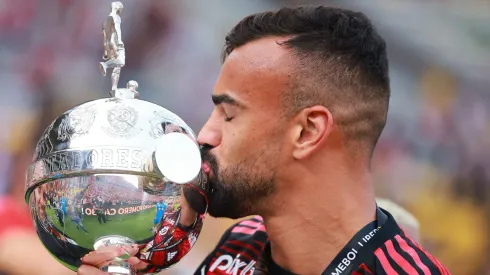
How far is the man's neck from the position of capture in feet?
7.10

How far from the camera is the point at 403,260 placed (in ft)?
6.82

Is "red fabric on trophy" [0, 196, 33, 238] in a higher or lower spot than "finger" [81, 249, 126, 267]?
lower

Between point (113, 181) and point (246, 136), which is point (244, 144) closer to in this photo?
point (246, 136)

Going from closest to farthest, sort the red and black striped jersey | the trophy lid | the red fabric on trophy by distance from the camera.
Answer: the trophy lid, the red and black striped jersey, the red fabric on trophy

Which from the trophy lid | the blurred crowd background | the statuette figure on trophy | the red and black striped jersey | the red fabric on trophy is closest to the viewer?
the trophy lid

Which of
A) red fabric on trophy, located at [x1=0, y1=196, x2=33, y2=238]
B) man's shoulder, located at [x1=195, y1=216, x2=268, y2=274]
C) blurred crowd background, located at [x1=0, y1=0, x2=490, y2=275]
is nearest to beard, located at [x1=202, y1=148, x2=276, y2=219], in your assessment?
man's shoulder, located at [x1=195, y1=216, x2=268, y2=274]

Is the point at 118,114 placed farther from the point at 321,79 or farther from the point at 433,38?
the point at 433,38

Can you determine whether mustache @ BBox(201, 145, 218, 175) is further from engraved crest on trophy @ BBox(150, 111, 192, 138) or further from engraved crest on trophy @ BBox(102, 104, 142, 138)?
engraved crest on trophy @ BBox(102, 104, 142, 138)

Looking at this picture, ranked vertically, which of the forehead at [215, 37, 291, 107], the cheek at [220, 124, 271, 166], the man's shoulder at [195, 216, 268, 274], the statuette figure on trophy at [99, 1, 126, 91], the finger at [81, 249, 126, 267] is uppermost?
the statuette figure on trophy at [99, 1, 126, 91]

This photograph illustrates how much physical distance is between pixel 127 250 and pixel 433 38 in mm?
4243

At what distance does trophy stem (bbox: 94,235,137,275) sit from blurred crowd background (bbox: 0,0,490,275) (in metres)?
2.22

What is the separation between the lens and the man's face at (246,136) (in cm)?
211

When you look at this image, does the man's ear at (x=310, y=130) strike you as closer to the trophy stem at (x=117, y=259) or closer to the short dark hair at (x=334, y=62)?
the short dark hair at (x=334, y=62)

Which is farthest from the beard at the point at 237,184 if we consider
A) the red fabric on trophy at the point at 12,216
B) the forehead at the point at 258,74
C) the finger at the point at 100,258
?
the red fabric on trophy at the point at 12,216
